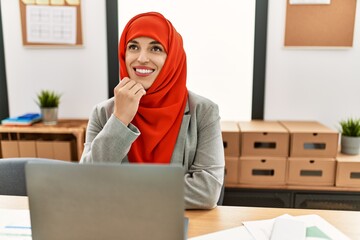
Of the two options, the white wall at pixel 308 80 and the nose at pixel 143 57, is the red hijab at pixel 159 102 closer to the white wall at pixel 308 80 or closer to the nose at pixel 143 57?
the nose at pixel 143 57

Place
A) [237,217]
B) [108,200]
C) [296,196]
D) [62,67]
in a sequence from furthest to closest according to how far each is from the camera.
Answer: [62,67] → [296,196] → [237,217] → [108,200]

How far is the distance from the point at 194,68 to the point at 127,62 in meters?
1.57

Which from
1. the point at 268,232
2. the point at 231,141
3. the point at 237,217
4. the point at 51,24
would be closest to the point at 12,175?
the point at 237,217

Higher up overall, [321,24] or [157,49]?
[321,24]

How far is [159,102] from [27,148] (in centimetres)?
163

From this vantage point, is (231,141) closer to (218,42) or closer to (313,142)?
(313,142)

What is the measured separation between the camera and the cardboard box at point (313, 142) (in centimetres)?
235

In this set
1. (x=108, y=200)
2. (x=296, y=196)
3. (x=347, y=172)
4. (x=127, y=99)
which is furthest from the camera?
(x=296, y=196)

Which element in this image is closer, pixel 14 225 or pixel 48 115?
pixel 14 225

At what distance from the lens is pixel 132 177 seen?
58 cm

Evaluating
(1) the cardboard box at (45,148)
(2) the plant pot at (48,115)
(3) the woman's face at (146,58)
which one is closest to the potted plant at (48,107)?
(2) the plant pot at (48,115)

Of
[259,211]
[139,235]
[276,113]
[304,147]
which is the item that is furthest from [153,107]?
[276,113]

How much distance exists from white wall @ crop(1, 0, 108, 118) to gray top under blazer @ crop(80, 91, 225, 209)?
1537mm

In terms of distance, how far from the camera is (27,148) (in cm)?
257
